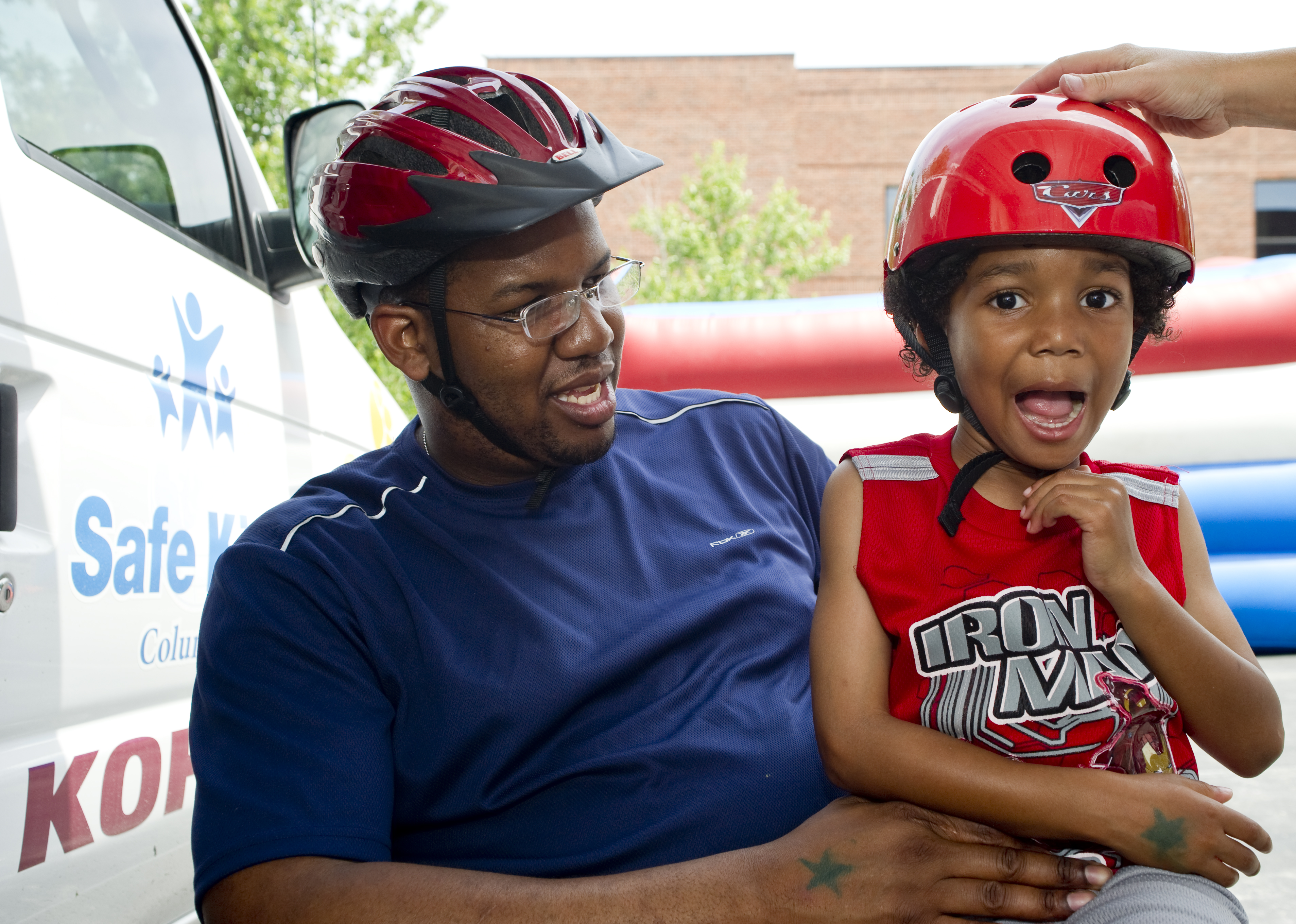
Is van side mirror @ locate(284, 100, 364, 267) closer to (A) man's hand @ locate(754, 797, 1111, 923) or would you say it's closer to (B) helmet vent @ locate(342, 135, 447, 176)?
(B) helmet vent @ locate(342, 135, 447, 176)

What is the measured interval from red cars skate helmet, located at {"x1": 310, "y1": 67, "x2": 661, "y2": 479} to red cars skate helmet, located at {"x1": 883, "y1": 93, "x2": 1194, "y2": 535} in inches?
22.3

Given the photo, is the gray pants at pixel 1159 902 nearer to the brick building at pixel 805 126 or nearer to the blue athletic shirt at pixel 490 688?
the blue athletic shirt at pixel 490 688

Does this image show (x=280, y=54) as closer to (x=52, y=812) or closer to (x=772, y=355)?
(x=772, y=355)

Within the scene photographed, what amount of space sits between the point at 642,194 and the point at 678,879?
28.0 m

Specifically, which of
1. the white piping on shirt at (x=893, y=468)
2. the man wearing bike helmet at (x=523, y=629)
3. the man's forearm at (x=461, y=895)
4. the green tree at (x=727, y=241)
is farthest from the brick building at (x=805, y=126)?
the man's forearm at (x=461, y=895)

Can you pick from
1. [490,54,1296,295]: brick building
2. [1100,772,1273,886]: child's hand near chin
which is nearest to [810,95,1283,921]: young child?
[1100,772,1273,886]: child's hand near chin

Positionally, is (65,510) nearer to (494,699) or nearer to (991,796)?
(494,699)

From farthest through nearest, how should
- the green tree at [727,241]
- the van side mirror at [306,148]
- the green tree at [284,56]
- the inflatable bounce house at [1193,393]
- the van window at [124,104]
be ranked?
the green tree at [727,241], the green tree at [284,56], the inflatable bounce house at [1193,393], the van side mirror at [306,148], the van window at [124,104]

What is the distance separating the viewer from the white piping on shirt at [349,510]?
1668mm

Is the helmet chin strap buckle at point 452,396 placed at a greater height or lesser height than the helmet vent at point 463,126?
lesser

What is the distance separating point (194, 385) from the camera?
91.3 inches

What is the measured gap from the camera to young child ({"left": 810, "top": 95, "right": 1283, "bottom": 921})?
4.83ft

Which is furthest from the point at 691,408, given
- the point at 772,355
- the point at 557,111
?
the point at 772,355

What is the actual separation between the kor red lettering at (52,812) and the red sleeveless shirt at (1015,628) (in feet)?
4.23
